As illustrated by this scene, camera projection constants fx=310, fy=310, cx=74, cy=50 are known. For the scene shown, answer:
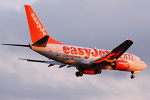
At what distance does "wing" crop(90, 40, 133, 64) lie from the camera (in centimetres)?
3928

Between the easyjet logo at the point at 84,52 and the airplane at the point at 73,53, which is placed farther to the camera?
the easyjet logo at the point at 84,52

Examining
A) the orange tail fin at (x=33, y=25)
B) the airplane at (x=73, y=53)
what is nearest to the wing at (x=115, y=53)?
the airplane at (x=73, y=53)

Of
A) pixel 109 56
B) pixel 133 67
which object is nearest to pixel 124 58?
pixel 133 67

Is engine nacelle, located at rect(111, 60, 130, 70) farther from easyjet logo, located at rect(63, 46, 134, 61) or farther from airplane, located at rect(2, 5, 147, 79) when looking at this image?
easyjet logo, located at rect(63, 46, 134, 61)

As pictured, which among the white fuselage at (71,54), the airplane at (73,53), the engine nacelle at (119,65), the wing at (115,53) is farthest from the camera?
the engine nacelle at (119,65)

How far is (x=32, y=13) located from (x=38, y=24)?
1.73 m

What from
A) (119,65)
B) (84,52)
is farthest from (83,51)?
(119,65)

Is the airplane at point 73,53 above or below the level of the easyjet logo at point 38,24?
below

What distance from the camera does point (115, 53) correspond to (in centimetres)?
4169

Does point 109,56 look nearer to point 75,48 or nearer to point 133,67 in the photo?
point 75,48

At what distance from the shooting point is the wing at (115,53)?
3928 cm

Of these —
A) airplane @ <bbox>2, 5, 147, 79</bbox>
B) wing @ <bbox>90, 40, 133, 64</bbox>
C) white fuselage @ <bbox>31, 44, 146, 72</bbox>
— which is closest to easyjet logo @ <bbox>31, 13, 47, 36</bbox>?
airplane @ <bbox>2, 5, 147, 79</bbox>

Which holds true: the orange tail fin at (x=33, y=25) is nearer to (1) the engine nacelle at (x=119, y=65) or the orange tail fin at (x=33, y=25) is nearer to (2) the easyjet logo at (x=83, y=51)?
(2) the easyjet logo at (x=83, y=51)

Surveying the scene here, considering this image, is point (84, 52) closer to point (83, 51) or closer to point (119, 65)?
point (83, 51)
